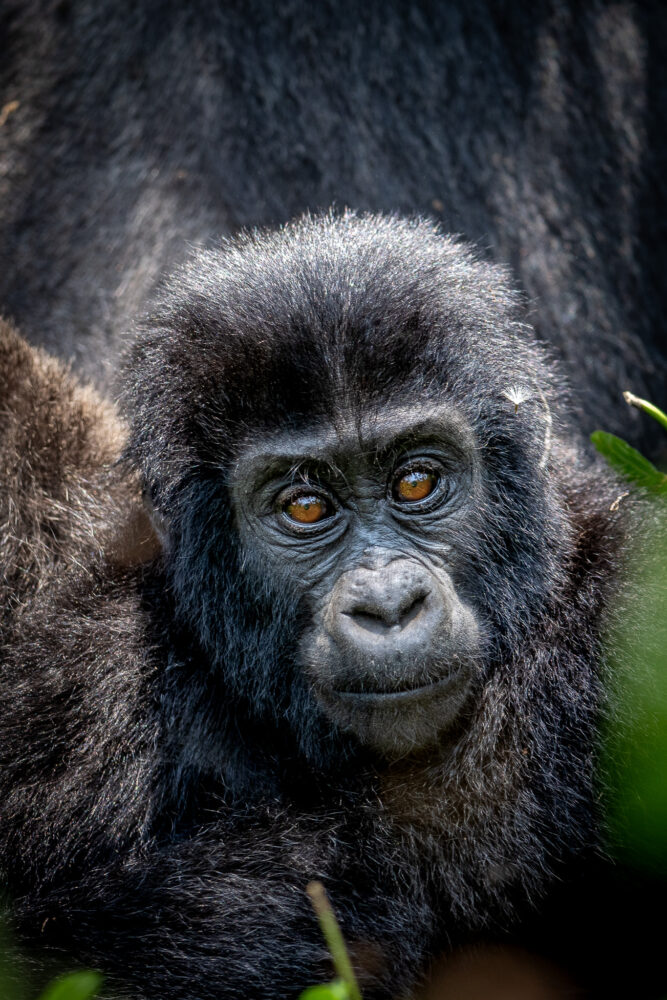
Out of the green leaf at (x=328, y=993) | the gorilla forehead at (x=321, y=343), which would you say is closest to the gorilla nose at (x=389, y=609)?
the gorilla forehead at (x=321, y=343)

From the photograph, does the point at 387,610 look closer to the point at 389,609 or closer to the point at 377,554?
the point at 389,609

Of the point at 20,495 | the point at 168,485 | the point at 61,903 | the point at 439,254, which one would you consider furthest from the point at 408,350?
the point at 61,903

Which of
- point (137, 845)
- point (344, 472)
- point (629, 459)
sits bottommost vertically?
point (137, 845)

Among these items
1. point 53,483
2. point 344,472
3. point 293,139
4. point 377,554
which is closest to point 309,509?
point 344,472

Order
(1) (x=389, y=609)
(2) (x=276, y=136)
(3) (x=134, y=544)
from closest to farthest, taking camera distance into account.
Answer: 1. (1) (x=389, y=609)
2. (3) (x=134, y=544)
3. (2) (x=276, y=136)

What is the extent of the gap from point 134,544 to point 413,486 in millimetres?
772

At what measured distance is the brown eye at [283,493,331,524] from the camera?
9.21ft

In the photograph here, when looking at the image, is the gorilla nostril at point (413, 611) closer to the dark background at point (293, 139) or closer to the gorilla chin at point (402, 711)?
the gorilla chin at point (402, 711)

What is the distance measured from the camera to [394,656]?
2.53m

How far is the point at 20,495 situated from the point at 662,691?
5.81 ft

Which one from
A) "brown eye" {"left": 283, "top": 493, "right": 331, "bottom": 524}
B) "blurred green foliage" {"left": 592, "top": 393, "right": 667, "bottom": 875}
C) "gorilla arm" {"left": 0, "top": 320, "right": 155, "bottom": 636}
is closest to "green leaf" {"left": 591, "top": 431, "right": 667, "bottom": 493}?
"blurred green foliage" {"left": 592, "top": 393, "right": 667, "bottom": 875}

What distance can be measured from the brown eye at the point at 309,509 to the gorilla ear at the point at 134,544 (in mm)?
423

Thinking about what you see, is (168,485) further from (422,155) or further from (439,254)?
(422,155)

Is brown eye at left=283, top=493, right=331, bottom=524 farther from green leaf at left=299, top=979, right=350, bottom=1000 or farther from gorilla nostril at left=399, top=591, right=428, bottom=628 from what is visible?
green leaf at left=299, top=979, right=350, bottom=1000
